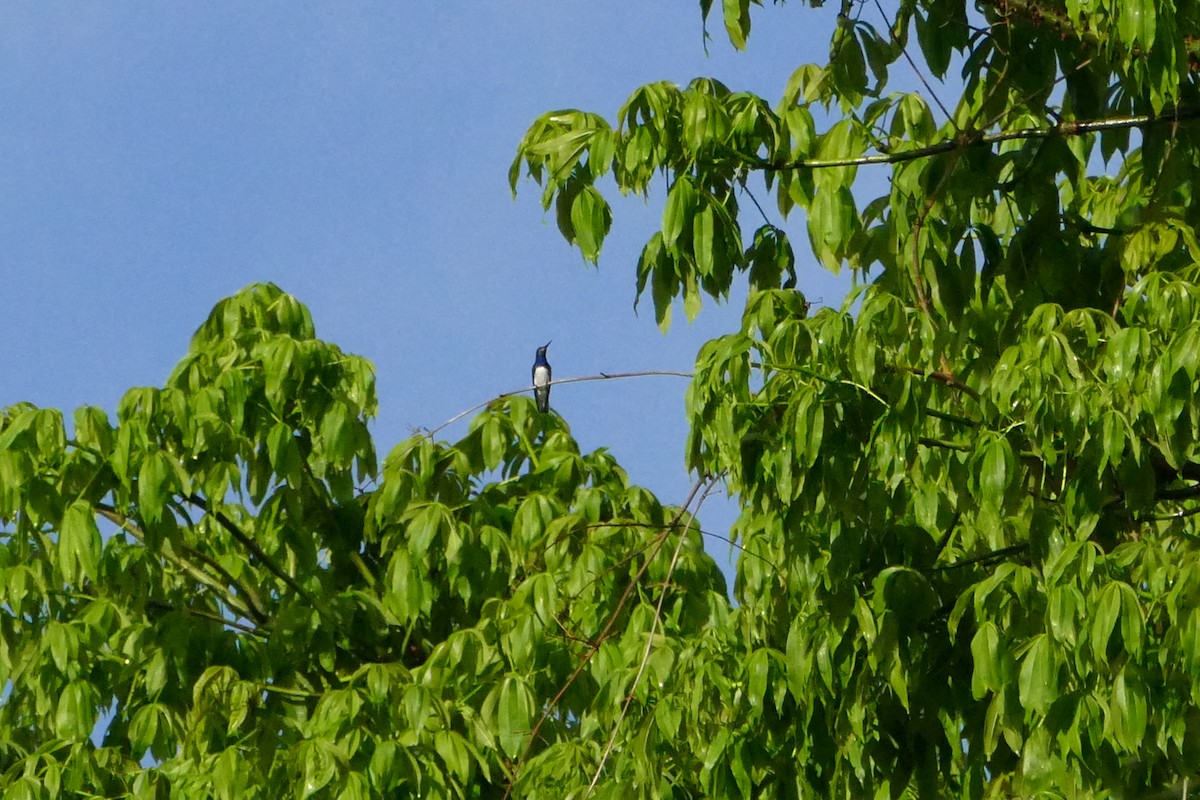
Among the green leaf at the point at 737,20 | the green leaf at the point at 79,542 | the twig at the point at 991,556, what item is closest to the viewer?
the twig at the point at 991,556

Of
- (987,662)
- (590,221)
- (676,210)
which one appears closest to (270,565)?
(590,221)

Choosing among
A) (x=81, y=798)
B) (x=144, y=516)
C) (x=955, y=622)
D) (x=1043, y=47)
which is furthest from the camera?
(x=81, y=798)

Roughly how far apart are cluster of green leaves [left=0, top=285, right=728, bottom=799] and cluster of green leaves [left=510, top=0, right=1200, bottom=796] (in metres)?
0.41

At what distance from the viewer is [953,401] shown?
458 cm

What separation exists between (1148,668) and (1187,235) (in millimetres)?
1200

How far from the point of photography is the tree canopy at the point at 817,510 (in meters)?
3.67

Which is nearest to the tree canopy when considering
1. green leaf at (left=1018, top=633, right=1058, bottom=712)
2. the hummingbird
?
green leaf at (left=1018, top=633, right=1058, bottom=712)

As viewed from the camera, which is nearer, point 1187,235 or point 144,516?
point 1187,235

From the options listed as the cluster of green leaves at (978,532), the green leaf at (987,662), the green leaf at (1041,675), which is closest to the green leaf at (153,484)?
the cluster of green leaves at (978,532)

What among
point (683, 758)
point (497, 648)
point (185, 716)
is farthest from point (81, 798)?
point (683, 758)

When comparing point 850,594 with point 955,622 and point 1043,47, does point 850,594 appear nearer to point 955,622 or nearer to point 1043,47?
point 955,622

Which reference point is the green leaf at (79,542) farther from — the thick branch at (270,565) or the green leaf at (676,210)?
the green leaf at (676,210)

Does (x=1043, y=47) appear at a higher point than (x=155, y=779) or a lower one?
higher

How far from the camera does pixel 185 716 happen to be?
19.2 ft
